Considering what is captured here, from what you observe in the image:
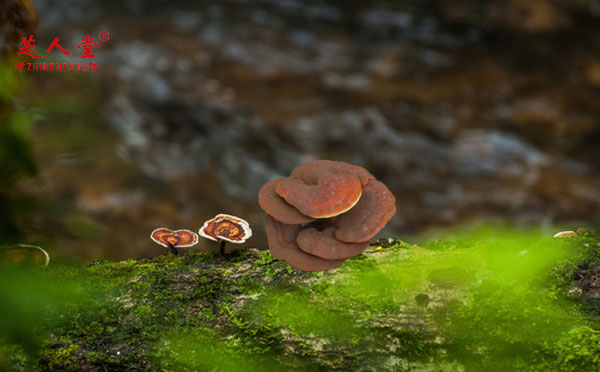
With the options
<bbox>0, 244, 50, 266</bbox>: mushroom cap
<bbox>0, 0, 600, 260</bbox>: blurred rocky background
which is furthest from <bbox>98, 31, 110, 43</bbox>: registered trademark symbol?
<bbox>0, 244, 50, 266</bbox>: mushroom cap

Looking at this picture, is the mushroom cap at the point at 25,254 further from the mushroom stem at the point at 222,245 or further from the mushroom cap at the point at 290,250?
the mushroom cap at the point at 290,250

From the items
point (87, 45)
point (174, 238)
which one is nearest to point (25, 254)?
point (174, 238)

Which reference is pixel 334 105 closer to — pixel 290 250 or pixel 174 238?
pixel 174 238

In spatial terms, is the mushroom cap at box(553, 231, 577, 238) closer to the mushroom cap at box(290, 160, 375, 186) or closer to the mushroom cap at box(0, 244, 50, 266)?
the mushroom cap at box(290, 160, 375, 186)

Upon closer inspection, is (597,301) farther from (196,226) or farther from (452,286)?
(196,226)

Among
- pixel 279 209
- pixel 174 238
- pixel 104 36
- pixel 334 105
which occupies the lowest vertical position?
pixel 174 238
